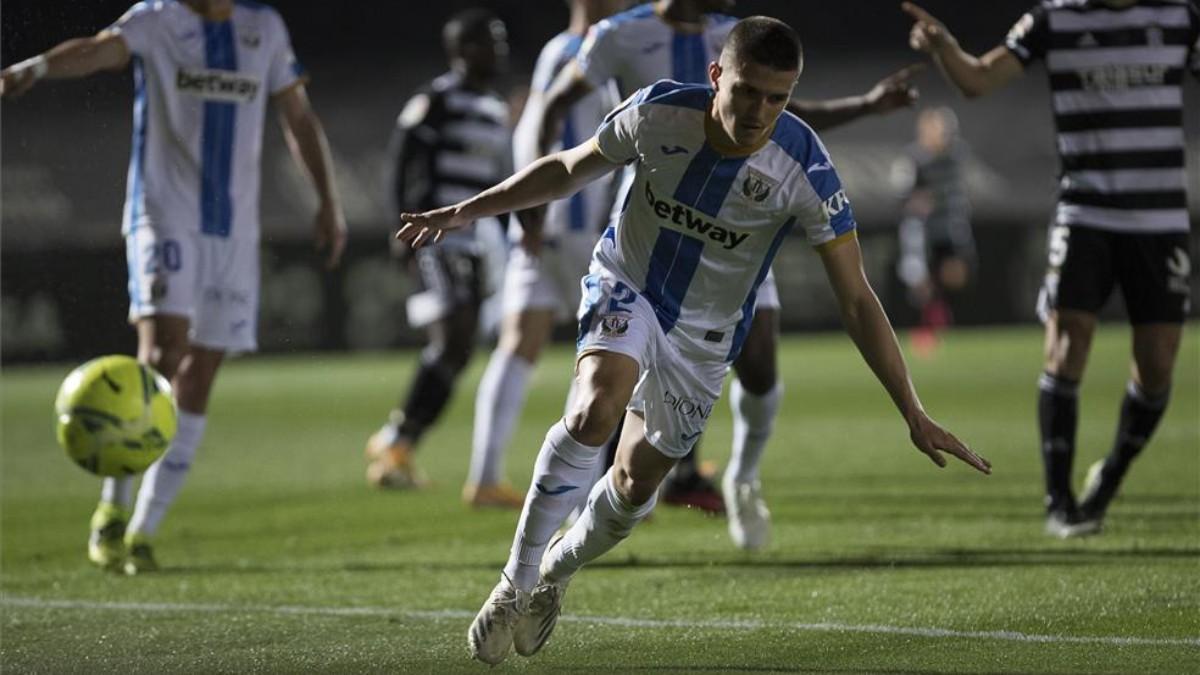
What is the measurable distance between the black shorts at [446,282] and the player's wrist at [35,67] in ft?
12.7

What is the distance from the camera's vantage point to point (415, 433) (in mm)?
9867

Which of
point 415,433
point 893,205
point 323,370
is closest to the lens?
point 415,433

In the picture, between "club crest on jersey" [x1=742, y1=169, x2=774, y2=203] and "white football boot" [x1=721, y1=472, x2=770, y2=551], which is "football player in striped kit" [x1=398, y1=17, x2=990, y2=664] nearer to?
"club crest on jersey" [x1=742, y1=169, x2=774, y2=203]

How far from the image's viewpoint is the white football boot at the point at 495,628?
186 inches

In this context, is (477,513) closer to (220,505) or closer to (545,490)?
(220,505)

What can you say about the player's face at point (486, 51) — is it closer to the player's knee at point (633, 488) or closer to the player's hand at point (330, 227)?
the player's hand at point (330, 227)

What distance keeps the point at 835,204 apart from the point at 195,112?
2.98m

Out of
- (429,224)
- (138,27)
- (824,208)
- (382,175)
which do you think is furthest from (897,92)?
(382,175)

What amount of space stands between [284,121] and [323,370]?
11768 mm

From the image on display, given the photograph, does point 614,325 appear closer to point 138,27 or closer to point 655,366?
point 655,366

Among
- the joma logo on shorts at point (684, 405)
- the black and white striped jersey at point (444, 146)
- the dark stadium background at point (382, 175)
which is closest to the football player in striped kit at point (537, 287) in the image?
the black and white striped jersey at point (444, 146)

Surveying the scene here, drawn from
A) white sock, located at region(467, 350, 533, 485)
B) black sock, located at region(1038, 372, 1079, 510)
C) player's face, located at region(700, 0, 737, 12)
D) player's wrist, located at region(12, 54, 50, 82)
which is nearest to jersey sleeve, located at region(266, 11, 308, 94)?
player's wrist, located at region(12, 54, 50, 82)

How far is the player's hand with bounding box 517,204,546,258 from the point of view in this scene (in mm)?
7211

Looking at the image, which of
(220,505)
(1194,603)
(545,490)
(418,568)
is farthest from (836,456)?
(545,490)
